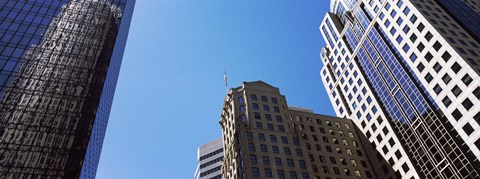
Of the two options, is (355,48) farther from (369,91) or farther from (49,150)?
(49,150)

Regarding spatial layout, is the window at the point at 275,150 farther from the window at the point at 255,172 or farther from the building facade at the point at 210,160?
the building facade at the point at 210,160

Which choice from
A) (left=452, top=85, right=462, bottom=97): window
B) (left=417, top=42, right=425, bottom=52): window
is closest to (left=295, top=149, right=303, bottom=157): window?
(left=452, top=85, right=462, bottom=97): window

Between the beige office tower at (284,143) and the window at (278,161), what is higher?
the beige office tower at (284,143)

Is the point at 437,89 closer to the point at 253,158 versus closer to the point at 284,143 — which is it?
the point at 284,143

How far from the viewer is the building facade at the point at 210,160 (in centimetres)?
13188

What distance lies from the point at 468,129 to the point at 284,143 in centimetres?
3152

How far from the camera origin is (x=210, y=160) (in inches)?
5374

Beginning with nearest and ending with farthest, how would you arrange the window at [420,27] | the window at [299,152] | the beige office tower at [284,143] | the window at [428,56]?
the window at [428,56] → the beige office tower at [284,143] → the window at [420,27] → the window at [299,152]

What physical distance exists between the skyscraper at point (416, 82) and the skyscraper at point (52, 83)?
59756 mm

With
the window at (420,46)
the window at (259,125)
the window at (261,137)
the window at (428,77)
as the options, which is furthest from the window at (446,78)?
the window at (259,125)

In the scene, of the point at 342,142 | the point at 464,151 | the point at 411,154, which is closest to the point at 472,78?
the point at 464,151

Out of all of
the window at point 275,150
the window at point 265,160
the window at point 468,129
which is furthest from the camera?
the window at point 275,150

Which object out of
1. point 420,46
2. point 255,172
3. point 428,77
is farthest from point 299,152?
point 420,46

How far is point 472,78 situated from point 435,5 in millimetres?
28002
